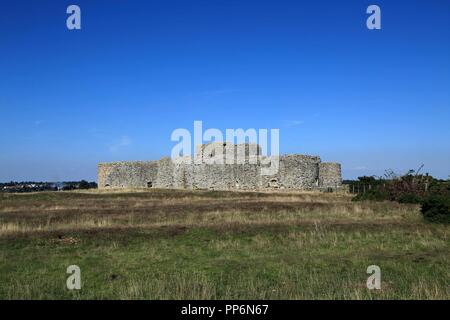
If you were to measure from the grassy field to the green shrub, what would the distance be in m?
1.04

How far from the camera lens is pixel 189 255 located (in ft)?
48.3

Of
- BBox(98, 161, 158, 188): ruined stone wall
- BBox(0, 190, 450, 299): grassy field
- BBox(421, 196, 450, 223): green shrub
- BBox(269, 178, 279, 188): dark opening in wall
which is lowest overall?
BBox(0, 190, 450, 299): grassy field

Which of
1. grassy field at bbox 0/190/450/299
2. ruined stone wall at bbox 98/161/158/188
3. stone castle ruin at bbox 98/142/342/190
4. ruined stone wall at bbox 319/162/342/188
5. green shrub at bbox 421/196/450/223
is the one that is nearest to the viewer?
grassy field at bbox 0/190/450/299

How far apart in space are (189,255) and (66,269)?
11.8 feet

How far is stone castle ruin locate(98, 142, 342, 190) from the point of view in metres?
52.2

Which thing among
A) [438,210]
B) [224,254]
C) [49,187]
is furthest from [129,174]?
[224,254]

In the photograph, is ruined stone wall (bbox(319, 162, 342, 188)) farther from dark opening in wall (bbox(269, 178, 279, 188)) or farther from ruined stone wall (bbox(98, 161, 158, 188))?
ruined stone wall (bbox(98, 161, 158, 188))

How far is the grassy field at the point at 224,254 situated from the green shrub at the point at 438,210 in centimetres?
104

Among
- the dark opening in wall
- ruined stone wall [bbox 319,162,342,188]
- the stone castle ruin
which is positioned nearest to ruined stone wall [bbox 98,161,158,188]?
the stone castle ruin

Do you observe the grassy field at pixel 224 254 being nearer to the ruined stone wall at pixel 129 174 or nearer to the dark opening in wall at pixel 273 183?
the dark opening in wall at pixel 273 183

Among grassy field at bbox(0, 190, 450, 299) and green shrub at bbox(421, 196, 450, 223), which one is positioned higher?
green shrub at bbox(421, 196, 450, 223)

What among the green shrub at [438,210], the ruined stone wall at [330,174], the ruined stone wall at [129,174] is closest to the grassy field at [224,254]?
the green shrub at [438,210]

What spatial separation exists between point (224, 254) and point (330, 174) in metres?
44.5
